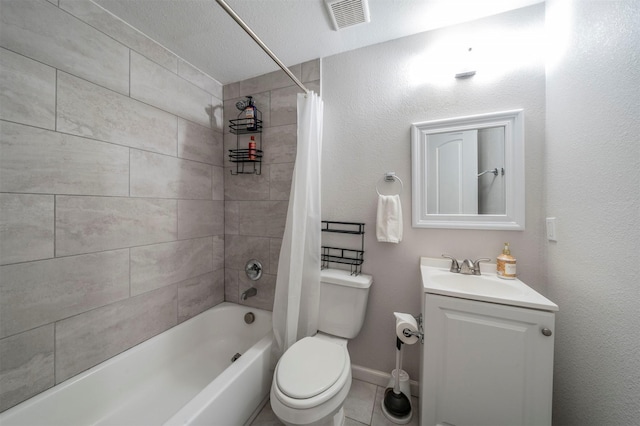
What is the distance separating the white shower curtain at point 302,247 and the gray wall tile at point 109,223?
828 mm

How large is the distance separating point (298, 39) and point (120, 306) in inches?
76.3

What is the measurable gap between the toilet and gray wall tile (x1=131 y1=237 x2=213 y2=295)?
96 cm

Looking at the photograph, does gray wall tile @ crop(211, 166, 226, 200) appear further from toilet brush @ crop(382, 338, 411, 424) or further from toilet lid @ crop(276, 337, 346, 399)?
toilet brush @ crop(382, 338, 411, 424)

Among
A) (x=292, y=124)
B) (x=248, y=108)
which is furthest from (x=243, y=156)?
(x=292, y=124)

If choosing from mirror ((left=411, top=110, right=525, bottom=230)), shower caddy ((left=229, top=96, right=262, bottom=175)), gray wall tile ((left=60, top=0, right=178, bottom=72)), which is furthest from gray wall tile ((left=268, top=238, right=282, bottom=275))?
gray wall tile ((left=60, top=0, right=178, bottom=72))

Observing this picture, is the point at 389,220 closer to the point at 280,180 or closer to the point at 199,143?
the point at 280,180

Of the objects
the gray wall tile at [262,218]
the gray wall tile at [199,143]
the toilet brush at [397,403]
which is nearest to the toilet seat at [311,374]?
the toilet brush at [397,403]

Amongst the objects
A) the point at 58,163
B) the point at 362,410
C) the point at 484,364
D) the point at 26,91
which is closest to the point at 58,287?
the point at 58,163

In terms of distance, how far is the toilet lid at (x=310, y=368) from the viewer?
0.94m

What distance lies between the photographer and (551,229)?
112 centimetres

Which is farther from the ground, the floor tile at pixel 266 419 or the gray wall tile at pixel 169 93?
the gray wall tile at pixel 169 93

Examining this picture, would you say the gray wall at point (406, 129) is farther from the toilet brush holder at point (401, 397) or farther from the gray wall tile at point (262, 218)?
the gray wall tile at point (262, 218)

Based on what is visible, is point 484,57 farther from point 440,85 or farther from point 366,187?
point 366,187

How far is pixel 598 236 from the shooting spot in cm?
85
